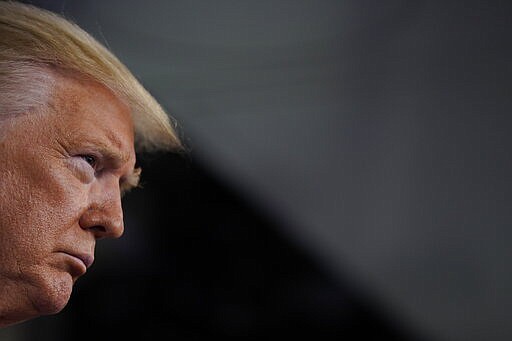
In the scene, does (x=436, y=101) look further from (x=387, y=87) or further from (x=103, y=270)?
(x=103, y=270)

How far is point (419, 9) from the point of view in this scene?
1902 mm

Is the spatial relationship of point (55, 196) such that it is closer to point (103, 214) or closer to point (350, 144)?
point (103, 214)

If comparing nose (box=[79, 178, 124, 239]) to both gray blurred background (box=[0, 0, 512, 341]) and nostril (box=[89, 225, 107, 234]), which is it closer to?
nostril (box=[89, 225, 107, 234])

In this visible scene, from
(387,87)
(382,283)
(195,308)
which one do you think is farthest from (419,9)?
(195,308)

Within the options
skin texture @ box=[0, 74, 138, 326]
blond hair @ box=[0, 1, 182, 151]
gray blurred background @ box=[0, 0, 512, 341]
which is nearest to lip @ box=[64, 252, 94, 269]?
skin texture @ box=[0, 74, 138, 326]

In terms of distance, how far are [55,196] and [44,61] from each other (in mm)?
100

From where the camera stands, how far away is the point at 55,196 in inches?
19.6

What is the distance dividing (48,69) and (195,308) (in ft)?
4.36

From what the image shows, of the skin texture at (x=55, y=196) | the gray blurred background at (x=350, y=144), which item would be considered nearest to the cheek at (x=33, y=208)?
the skin texture at (x=55, y=196)

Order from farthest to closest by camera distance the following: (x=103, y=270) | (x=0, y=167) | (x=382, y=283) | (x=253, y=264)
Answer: (x=382, y=283) → (x=253, y=264) → (x=103, y=270) → (x=0, y=167)

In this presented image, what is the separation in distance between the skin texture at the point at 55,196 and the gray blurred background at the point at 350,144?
4.01ft

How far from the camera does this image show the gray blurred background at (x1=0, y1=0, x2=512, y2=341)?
181 centimetres

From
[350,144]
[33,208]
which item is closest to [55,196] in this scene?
[33,208]

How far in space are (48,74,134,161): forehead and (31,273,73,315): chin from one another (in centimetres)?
9
